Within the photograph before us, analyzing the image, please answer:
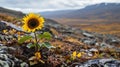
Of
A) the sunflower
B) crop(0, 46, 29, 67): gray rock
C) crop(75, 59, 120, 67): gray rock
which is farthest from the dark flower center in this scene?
crop(75, 59, 120, 67): gray rock

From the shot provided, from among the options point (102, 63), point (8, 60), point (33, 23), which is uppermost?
point (33, 23)

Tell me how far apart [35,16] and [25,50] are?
154 cm

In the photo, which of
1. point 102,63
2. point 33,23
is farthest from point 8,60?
point 102,63

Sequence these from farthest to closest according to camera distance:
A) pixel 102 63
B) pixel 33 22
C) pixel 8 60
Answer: pixel 33 22 → pixel 102 63 → pixel 8 60

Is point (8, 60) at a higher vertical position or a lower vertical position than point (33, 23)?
lower

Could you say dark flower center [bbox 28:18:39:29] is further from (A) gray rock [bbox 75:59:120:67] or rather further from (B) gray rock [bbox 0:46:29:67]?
(A) gray rock [bbox 75:59:120:67]

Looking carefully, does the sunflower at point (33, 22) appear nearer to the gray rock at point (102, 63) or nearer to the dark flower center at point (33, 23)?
the dark flower center at point (33, 23)

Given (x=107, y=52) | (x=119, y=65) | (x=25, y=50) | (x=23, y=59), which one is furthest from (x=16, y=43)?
(x=107, y=52)

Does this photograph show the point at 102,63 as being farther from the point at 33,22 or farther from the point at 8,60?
the point at 8,60

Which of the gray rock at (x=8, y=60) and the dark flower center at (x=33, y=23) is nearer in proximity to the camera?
the gray rock at (x=8, y=60)


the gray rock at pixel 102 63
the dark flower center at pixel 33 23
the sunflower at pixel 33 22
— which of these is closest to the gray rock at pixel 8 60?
the sunflower at pixel 33 22

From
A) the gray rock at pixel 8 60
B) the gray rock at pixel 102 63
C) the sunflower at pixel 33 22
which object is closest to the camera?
the gray rock at pixel 8 60

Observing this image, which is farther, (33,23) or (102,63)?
(33,23)

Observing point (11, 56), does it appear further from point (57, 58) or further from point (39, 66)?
point (57, 58)
